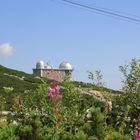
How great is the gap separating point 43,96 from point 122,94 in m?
1.32

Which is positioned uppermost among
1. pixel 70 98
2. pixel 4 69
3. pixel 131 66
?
pixel 4 69

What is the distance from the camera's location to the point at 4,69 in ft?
145

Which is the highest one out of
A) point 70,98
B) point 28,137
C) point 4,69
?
point 4,69

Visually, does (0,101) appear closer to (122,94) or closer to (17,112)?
(17,112)

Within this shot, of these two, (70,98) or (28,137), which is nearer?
(28,137)

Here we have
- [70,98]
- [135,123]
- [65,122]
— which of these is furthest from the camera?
[70,98]

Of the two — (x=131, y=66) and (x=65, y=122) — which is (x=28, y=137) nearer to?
(x=65, y=122)

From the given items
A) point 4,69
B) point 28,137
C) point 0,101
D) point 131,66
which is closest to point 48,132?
point 28,137

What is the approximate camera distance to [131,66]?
7.89 m

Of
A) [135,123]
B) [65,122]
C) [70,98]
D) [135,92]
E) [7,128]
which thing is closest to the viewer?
[7,128]

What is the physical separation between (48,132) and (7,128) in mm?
404

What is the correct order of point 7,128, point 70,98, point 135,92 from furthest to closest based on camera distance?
point 135,92, point 70,98, point 7,128

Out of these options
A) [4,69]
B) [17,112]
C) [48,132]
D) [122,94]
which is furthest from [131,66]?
[4,69]

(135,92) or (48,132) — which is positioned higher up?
(135,92)
